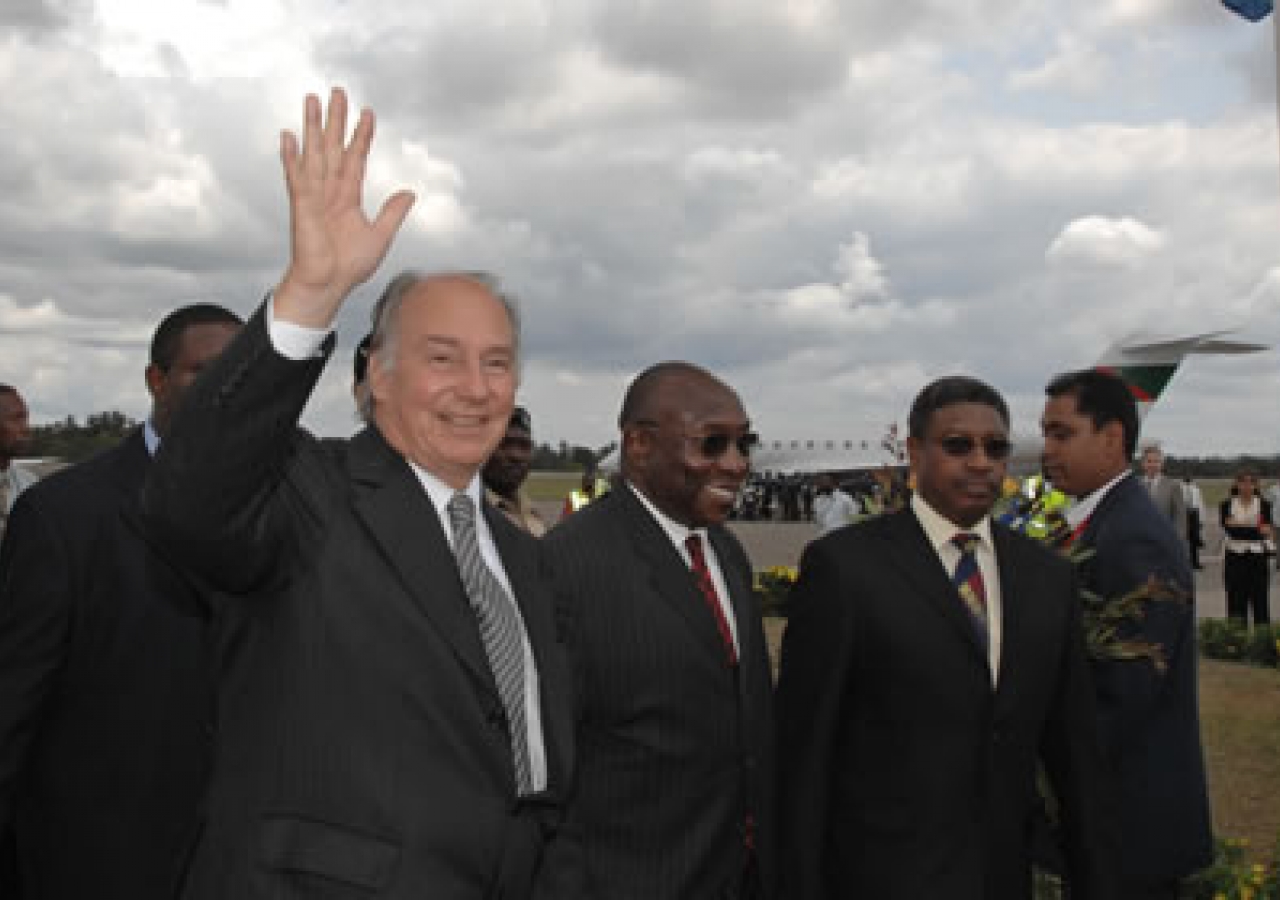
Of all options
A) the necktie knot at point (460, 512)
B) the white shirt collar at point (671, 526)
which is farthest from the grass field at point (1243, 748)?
the necktie knot at point (460, 512)

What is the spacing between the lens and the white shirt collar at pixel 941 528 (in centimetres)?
366

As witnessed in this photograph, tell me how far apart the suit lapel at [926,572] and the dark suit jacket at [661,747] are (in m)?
0.62

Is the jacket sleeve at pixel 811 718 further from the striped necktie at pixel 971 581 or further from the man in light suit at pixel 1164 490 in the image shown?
the man in light suit at pixel 1164 490

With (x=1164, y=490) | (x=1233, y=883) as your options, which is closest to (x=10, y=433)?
(x=1233, y=883)

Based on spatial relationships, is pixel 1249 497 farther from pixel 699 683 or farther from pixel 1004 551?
pixel 699 683

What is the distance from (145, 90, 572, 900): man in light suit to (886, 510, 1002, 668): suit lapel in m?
1.52

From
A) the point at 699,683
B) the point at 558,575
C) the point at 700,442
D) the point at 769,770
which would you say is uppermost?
the point at 700,442

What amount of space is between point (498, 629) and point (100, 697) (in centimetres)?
162

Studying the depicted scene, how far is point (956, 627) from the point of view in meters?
3.48

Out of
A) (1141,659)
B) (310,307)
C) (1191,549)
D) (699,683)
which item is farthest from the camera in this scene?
(1191,549)

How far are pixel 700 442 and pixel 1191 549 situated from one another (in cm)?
1764

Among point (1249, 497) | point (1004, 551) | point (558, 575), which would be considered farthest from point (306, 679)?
point (1249, 497)

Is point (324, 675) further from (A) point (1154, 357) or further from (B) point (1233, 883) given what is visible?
(A) point (1154, 357)

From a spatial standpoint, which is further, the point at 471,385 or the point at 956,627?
the point at 956,627
